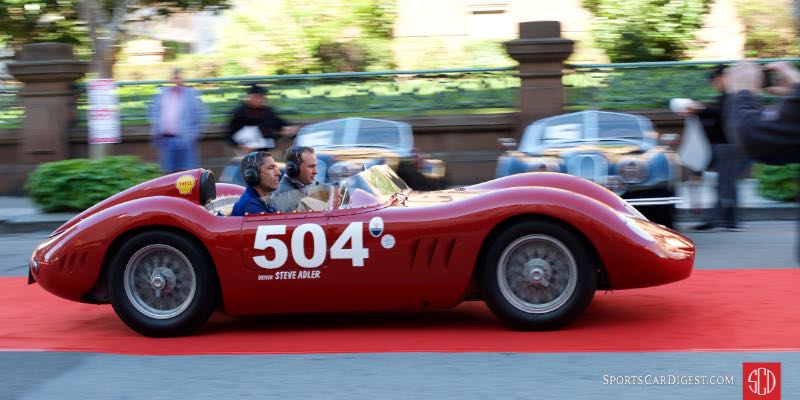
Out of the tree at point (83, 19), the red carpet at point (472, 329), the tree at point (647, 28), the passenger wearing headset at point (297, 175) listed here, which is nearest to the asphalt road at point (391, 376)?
→ the red carpet at point (472, 329)

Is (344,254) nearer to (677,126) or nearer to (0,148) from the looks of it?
(677,126)

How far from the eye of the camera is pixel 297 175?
23.8ft

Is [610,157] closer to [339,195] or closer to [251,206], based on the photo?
[339,195]

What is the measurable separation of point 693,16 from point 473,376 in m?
19.4

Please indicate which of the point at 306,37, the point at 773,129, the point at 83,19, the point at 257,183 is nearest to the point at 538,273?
the point at 257,183

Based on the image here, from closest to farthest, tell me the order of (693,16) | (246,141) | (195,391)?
1. (195,391)
2. (246,141)
3. (693,16)

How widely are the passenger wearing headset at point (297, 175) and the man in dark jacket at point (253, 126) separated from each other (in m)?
5.68

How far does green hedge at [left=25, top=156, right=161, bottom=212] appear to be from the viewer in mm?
14219

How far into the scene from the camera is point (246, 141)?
13008 mm

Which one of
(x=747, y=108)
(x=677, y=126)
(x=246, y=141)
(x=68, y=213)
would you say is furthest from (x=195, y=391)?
(x=677, y=126)

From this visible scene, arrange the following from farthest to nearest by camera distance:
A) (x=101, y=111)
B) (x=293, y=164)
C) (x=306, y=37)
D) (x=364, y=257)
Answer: (x=306, y=37) < (x=101, y=111) < (x=293, y=164) < (x=364, y=257)

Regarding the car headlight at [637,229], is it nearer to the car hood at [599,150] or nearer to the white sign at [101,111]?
the car hood at [599,150]

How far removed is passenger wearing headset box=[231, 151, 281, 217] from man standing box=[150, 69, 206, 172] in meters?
6.07

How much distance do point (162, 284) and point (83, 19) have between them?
56.4 feet
